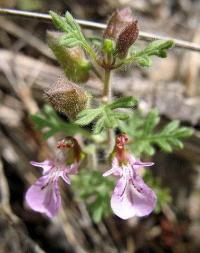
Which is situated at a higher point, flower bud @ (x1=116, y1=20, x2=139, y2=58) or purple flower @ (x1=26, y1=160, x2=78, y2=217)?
flower bud @ (x1=116, y1=20, x2=139, y2=58)

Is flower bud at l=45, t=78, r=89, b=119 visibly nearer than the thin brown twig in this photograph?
Yes

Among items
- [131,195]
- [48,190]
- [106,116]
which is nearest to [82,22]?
Answer: [106,116]

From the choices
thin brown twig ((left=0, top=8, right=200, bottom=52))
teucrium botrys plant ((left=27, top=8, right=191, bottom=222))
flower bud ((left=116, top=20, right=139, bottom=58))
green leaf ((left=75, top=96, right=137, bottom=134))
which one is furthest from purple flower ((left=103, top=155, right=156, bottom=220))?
thin brown twig ((left=0, top=8, right=200, bottom=52))

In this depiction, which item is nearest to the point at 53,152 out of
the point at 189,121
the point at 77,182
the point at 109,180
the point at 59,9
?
the point at 77,182

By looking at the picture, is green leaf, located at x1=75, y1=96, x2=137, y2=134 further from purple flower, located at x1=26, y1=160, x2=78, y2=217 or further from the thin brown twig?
the thin brown twig

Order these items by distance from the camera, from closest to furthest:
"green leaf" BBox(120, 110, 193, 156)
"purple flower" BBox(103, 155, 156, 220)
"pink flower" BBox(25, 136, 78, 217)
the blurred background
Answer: "purple flower" BBox(103, 155, 156, 220) → "pink flower" BBox(25, 136, 78, 217) → "green leaf" BBox(120, 110, 193, 156) → the blurred background

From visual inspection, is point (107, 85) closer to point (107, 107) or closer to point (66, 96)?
point (107, 107)

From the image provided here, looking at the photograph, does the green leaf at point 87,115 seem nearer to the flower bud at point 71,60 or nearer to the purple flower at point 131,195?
the purple flower at point 131,195
